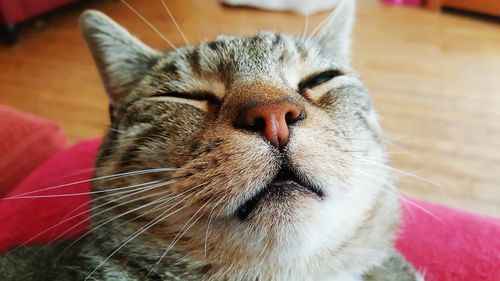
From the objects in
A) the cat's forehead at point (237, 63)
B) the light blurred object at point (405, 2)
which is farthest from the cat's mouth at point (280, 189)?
the light blurred object at point (405, 2)

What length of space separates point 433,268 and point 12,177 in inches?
56.3

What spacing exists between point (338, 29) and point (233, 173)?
81 centimetres

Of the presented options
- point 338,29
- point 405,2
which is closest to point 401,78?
point 405,2

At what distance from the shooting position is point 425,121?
10.3ft

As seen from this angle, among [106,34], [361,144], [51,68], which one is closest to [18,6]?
[51,68]

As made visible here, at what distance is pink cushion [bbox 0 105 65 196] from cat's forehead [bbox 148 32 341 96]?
0.80m

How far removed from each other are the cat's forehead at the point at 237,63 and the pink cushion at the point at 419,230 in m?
0.40

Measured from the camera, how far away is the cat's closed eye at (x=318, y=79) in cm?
119

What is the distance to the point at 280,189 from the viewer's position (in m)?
0.88

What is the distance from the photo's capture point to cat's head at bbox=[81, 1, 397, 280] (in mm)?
880

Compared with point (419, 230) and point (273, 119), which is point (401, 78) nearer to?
point (419, 230)

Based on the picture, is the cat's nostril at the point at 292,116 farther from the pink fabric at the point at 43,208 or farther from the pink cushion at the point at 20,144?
the pink cushion at the point at 20,144

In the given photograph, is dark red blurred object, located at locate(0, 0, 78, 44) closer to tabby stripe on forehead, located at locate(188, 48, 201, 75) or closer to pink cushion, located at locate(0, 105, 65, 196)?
pink cushion, located at locate(0, 105, 65, 196)

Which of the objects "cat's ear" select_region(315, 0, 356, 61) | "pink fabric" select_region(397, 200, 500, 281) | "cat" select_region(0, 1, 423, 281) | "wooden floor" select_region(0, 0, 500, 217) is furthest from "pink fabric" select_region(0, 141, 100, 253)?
"pink fabric" select_region(397, 200, 500, 281)
